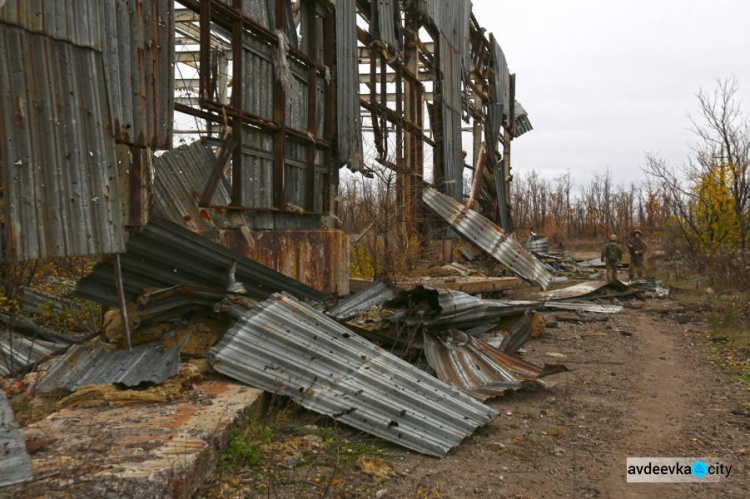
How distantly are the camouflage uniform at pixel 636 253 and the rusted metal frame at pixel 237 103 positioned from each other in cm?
1276

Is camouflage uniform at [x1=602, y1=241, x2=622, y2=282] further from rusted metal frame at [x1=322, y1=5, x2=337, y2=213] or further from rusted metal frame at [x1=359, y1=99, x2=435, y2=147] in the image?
rusted metal frame at [x1=322, y1=5, x2=337, y2=213]

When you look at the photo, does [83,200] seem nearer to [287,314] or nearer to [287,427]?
[287,314]

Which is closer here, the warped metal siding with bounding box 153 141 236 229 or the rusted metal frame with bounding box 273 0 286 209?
the warped metal siding with bounding box 153 141 236 229

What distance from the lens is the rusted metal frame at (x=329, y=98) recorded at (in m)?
8.55

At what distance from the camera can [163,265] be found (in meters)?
4.64

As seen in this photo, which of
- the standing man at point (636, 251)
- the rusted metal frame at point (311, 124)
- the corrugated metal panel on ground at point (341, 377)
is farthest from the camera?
the standing man at point (636, 251)

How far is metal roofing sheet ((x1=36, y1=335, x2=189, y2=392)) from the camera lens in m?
3.96

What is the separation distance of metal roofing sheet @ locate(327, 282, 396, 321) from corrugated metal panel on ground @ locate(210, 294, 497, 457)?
6.25ft

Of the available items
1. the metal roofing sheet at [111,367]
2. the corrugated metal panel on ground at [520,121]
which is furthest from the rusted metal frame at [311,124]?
the corrugated metal panel on ground at [520,121]

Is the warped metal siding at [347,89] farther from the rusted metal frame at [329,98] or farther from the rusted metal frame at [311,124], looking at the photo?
the rusted metal frame at [311,124]

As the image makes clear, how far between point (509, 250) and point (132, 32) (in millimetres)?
9856

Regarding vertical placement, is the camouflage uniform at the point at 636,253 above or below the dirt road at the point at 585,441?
above

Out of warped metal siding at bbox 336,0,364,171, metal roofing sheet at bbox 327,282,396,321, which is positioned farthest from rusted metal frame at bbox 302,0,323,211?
metal roofing sheet at bbox 327,282,396,321

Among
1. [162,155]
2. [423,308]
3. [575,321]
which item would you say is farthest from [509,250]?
[162,155]
